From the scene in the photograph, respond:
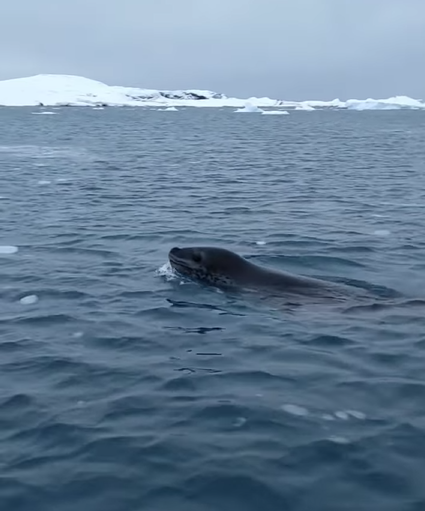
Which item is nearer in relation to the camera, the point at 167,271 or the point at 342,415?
the point at 342,415

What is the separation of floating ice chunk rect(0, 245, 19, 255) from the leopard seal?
415 centimetres

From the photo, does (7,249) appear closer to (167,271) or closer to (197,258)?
(167,271)

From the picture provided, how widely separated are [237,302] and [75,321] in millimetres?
2525

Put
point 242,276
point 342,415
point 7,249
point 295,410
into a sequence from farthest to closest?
point 7,249 < point 242,276 < point 295,410 < point 342,415

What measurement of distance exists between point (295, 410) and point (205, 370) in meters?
1.53

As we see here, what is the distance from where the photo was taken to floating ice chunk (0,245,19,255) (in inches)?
638

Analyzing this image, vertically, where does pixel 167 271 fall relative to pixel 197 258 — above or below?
below

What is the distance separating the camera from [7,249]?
650 inches

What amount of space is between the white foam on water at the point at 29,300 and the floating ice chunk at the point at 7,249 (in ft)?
12.4

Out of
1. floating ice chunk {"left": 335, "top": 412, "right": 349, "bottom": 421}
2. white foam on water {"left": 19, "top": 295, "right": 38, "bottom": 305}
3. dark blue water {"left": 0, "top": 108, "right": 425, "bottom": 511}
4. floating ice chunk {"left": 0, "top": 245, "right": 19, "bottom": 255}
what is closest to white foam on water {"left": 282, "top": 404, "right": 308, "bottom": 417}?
dark blue water {"left": 0, "top": 108, "right": 425, "bottom": 511}

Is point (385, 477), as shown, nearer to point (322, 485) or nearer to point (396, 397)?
point (322, 485)

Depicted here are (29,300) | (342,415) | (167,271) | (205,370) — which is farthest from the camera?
(167,271)

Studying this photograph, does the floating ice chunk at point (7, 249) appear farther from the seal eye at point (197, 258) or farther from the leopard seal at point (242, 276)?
the seal eye at point (197, 258)

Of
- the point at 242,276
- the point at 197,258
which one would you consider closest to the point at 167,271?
the point at 197,258
